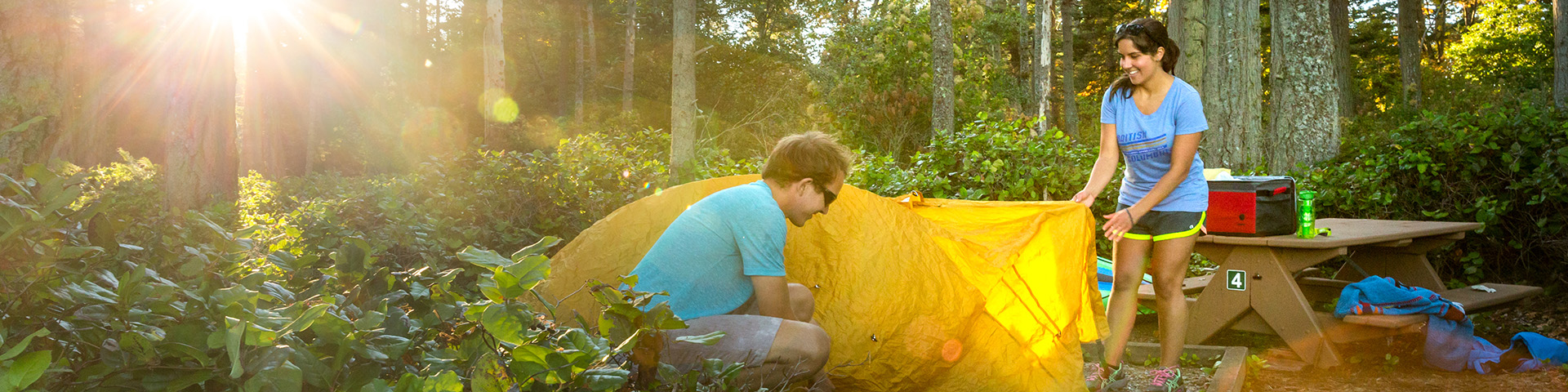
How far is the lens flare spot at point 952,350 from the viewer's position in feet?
11.2

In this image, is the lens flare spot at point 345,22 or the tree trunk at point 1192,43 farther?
the lens flare spot at point 345,22

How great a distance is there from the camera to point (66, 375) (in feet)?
3.86

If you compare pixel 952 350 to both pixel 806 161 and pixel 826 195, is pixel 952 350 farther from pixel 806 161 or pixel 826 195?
pixel 806 161

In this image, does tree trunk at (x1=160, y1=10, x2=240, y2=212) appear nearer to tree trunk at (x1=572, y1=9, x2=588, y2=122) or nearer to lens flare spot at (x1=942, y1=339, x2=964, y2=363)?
lens flare spot at (x1=942, y1=339, x2=964, y2=363)

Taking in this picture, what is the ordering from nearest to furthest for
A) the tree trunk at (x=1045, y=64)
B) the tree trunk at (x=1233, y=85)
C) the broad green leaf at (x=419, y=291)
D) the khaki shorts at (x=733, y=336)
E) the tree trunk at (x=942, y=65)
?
the broad green leaf at (x=419, y=291) → the khaki shorts at (x=733, y=336) → the tree trunk at (x=1233, y=85) → the tree trunk at (x=942, y=65) → the tree trunk at (x=1045, y=64)

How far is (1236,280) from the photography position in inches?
168

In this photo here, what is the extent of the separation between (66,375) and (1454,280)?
6.87m

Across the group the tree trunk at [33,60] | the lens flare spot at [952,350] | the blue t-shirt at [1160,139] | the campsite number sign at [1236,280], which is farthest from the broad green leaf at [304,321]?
the tree trunk at [33,60]

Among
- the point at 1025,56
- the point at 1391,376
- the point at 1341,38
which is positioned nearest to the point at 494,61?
the point at 1391,376

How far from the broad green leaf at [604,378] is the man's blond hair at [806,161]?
1.59 m

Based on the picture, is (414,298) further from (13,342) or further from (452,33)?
(452,33)

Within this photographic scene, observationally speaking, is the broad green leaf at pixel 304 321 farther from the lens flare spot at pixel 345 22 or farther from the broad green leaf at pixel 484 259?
the lens flare spot at pixel 345 22

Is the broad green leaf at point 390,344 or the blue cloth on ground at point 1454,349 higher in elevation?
the broad green leaf at point 390,344

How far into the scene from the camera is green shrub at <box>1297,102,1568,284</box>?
5234 mm
